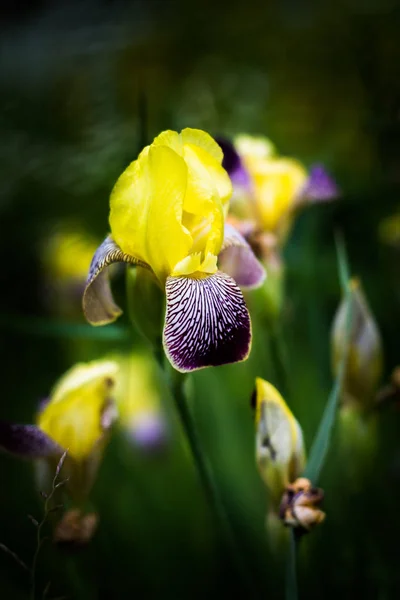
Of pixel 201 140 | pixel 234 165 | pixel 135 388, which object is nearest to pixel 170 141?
pixel 201 140

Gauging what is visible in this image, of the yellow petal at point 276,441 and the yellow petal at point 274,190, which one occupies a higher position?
the yellow petal at point 274,190

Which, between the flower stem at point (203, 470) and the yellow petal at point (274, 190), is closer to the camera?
the flower stem at point (203, 470)

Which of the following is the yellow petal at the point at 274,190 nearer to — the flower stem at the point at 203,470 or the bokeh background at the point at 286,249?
the bokeh background at the point at 286,249

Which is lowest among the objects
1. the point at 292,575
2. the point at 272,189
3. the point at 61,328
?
the point at 292,575

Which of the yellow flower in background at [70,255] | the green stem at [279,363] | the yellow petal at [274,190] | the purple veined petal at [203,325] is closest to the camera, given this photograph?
the purple veined petal at [203,325]

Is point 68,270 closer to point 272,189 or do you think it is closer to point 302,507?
→ point 272,189

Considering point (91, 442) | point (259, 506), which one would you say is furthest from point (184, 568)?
point (91, 442)

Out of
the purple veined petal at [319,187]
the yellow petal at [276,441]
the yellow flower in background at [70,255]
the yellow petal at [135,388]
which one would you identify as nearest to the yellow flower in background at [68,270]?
the yellow flower in background at [70,255]

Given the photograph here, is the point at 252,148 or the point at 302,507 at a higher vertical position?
the point at 252,148
